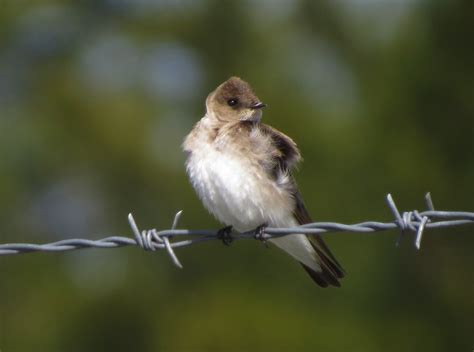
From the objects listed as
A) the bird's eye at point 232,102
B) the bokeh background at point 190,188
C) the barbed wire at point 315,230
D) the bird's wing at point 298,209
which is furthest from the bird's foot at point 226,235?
the bokeh background at point 190,188

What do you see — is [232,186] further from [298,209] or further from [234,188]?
[298,209]

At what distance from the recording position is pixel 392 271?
1238 cm

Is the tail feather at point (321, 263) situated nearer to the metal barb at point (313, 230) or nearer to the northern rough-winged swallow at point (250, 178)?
the northern rough-winged swallow at point (250, 178)

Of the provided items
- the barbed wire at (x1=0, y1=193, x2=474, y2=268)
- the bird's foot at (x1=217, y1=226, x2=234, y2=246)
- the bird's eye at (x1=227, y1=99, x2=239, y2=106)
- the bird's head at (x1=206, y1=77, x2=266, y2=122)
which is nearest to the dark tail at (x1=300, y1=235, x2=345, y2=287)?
the bird's foot at (x1=217, y1=226, x2=234, y2=246)

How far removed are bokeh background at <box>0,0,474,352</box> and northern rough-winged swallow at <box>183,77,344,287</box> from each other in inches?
163

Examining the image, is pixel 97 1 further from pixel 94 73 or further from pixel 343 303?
pixel 343 303

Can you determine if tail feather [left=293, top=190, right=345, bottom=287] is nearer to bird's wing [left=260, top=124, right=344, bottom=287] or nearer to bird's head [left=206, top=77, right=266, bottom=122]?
bird's wing [left=260, top=124, right=344, bottom=287]

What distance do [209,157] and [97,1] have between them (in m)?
14.2

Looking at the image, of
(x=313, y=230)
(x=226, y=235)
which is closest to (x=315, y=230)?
(x=313, y=230)

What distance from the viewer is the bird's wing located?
722cm

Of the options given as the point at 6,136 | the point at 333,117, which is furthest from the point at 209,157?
the point at 6,136

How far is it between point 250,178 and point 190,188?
8036 millimetres

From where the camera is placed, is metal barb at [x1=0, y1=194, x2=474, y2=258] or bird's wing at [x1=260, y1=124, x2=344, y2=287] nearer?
metal barb at [x1=0, y1=194, x2=474, y2=258]

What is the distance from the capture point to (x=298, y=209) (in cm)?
738
